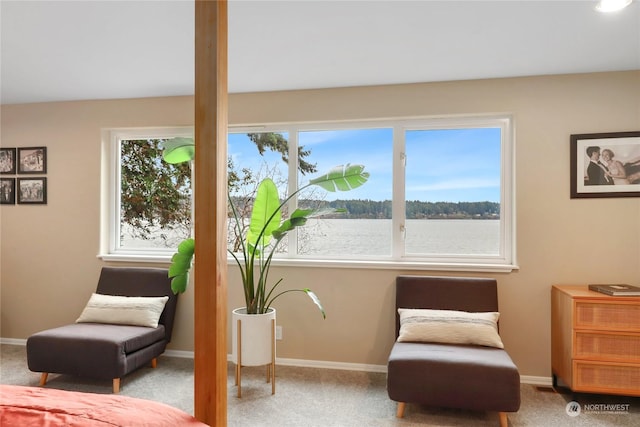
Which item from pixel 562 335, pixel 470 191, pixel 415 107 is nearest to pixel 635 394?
pixel 562 335

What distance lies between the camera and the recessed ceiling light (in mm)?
2047

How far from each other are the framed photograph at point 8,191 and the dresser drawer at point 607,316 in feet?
16.9

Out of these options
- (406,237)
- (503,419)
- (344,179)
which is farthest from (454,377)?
(344,179)

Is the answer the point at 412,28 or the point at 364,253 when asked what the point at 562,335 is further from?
the point at 412,28

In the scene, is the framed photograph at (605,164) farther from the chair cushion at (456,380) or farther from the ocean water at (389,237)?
the chair cushion at (456,380)

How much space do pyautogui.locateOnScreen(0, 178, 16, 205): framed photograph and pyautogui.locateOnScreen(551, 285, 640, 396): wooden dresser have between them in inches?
201

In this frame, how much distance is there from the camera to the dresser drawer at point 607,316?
2717mm

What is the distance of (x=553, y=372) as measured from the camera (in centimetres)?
319

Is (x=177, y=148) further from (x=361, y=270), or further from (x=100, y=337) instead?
(x=361, y=270)

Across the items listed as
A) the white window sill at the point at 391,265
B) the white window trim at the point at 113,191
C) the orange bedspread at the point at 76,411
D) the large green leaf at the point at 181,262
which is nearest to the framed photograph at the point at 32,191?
the white window trim at the point at 113,191

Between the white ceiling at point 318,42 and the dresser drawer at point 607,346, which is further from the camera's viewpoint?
the dresser drawer at point 607,346

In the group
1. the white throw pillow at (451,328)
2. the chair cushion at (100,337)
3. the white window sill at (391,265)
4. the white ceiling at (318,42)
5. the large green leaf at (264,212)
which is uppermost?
the white ceiling at (318,42)

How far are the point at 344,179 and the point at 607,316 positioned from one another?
2003mm

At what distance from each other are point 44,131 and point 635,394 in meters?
5.43
